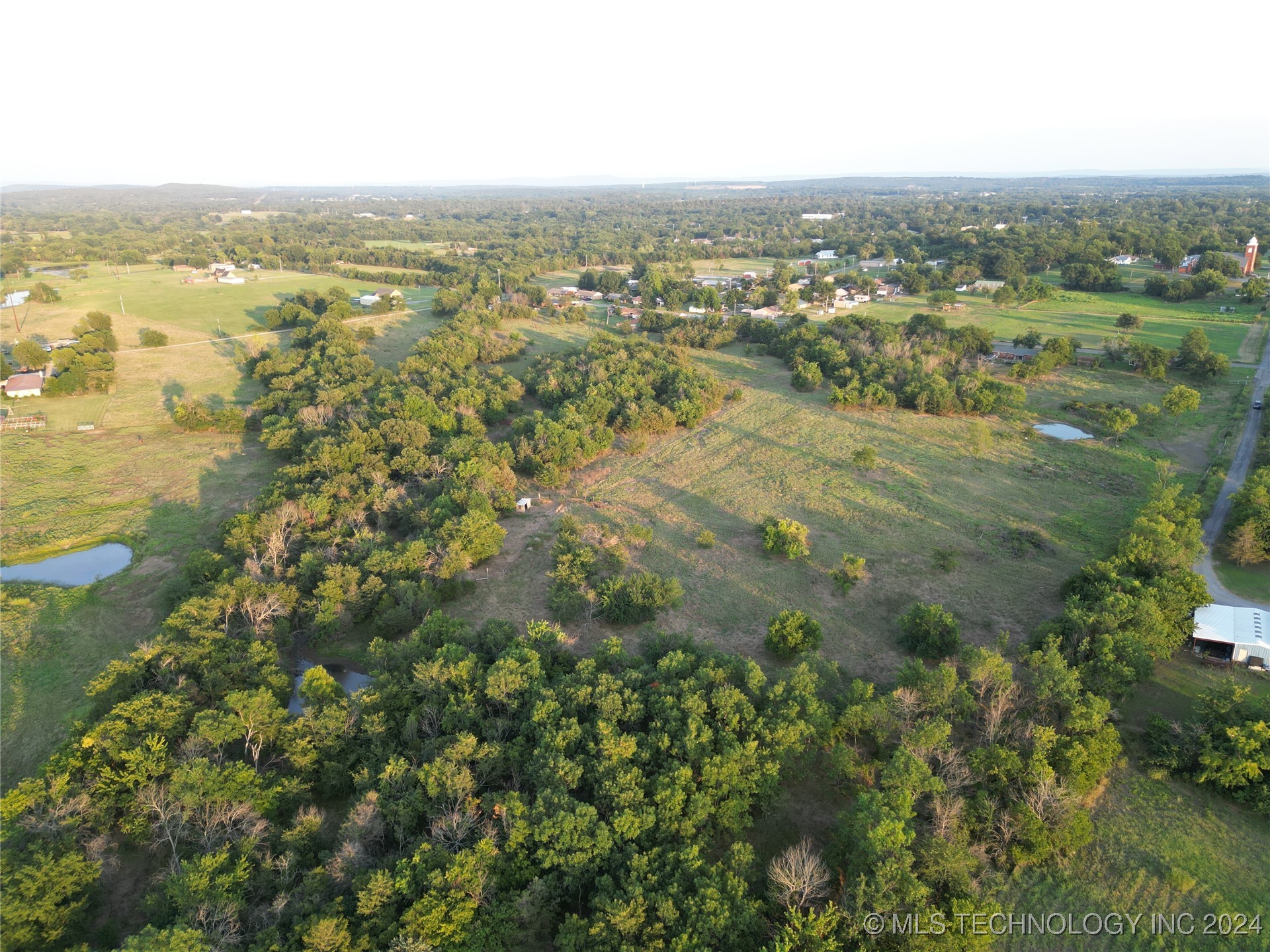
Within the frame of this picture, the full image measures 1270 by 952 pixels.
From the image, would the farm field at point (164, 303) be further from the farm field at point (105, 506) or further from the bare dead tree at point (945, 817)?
the bare dead tree at point (945, 817)

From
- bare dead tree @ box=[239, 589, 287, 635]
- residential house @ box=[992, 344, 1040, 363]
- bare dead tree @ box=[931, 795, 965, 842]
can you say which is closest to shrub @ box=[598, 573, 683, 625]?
bare dead tree @ box=[931, 795, 965, 842]

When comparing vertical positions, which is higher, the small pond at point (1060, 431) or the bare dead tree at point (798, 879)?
the small pond at point (1060, 431)

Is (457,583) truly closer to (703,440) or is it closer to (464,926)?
(464,926)

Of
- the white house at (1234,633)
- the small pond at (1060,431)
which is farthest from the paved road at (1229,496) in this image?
the small pond at (1060,431)

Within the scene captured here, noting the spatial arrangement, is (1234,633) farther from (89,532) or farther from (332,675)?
(89,532)

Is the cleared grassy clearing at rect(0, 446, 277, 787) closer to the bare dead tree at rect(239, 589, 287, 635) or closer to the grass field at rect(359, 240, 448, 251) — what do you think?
the bare dead tree at rect(239, 589, 287, 635)

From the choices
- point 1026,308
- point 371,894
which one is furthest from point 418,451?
point 1026,308
